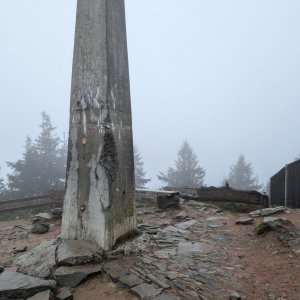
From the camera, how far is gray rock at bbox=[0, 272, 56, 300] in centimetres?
372

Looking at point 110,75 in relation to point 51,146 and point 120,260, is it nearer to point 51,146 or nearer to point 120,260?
point 120,260

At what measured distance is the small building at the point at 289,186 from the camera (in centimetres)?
1001

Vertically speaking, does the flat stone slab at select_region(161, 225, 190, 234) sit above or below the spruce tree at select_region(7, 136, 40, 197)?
below

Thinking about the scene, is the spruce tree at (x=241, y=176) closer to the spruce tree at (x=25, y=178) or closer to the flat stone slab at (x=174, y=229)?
the spruce tree at (x=25, y=178)

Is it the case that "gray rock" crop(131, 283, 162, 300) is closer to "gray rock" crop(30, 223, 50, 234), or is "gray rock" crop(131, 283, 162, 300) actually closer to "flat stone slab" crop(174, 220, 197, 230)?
"flat stone slab" crop(174, 220, 197, 230)

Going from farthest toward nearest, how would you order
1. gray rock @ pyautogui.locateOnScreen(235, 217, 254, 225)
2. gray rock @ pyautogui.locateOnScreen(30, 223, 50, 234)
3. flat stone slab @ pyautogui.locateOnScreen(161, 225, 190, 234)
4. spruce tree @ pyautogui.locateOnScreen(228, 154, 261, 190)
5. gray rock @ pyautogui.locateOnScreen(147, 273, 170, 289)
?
spruce tree @ pyautogui.locateOnScreen(228, 154, 261, 190) < gray rock @ pyautogui.locateOnScreen(30, 223, 50, 234) < gray rock @ pyautogui.locateOnScreen(235, 217, 254, 225) < flat stone slab @ pyautogui.locateOnScreen(161, 225, 190, 234) < gray rock @ pyautogui.locateOnScreen(147, 273, 170, 289)

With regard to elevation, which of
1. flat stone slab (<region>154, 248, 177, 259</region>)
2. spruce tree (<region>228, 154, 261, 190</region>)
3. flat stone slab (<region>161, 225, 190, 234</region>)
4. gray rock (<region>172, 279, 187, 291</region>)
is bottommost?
gray rock (<region>172, 279, 187, 291</region>)

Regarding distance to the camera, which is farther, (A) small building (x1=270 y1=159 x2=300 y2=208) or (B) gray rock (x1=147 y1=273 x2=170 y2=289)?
(A) small building (x1=270 y1=159 x2=300 y2=208)

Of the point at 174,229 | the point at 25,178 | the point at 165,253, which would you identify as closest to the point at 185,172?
the point at 25,178

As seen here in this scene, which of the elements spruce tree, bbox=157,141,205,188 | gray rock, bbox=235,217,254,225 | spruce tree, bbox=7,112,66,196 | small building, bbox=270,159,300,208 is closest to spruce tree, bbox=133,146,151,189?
spruce tree, bbox=157,141,205,188

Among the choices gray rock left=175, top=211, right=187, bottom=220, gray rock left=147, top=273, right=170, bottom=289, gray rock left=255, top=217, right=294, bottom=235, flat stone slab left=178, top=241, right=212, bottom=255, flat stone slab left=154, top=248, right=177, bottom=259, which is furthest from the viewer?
gray rock left=175, top=211, right=187, bottom=220

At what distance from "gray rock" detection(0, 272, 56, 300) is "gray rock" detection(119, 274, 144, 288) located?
89cm

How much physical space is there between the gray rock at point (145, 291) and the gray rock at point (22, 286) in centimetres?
109

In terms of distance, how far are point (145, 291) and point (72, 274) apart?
1068 mm
